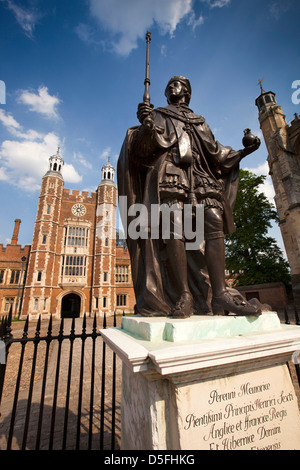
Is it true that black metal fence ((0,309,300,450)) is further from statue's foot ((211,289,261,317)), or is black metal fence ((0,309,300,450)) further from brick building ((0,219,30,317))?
brick building ((0,219,30,317))

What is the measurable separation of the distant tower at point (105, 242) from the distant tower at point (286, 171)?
1812 cm

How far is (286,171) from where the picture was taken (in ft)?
53.1

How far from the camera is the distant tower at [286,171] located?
1477 centimetres

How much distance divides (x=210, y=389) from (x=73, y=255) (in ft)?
86.9

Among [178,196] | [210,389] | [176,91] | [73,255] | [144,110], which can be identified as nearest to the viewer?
[210,389]

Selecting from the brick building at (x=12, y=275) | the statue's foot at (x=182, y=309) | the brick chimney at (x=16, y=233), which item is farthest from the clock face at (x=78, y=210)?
the statue's foot at (x=182, y=309)

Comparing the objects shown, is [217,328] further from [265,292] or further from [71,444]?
[265,292]

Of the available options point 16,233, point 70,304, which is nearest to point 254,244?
point 70,304

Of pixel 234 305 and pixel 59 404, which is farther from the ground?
pixel 234 305

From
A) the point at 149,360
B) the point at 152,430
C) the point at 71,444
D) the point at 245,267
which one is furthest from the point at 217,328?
the point at 245,267

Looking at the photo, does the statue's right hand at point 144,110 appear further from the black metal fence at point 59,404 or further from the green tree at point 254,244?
the green tree at point 254,244

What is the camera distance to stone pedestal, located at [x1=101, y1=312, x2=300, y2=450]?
1.13 meters

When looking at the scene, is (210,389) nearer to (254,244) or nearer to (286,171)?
(254,244)

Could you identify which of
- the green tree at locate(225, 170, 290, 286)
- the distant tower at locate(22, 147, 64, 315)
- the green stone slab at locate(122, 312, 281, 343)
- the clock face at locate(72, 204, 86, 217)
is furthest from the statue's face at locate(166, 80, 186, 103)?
the clock face at locate(72, 204, 86, 217)
